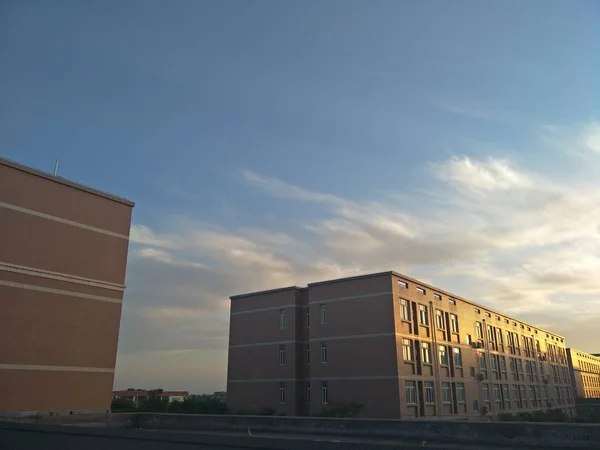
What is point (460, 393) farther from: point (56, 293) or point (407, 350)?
point (56, 293)

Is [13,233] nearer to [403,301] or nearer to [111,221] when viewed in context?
[111,221]

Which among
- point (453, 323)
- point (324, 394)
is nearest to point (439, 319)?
point (453, 323)

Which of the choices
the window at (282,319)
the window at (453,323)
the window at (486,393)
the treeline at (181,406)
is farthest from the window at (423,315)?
the treeline at (181,406)

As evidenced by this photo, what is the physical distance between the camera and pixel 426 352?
27531 mm

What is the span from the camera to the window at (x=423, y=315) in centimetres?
2794

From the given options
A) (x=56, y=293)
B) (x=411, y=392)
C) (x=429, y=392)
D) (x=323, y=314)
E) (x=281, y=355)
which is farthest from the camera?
(x=281, y=355)

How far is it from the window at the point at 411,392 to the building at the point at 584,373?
46.5m

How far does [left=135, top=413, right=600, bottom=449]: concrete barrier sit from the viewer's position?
7.39m

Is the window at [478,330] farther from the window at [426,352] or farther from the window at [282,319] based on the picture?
the window at [282,319]

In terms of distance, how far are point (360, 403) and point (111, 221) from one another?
51.1 feet

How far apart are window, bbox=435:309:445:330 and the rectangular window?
12.4 feet

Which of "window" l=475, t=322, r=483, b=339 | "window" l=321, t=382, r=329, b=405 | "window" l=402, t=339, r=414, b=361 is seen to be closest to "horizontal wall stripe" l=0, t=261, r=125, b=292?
"window" l=321, t=382, r=329, b=405

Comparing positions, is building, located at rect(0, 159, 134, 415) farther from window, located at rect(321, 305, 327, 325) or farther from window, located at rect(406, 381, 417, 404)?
window, located at rect(406, 381, 417, 404)

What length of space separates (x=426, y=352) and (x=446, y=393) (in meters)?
3.26
